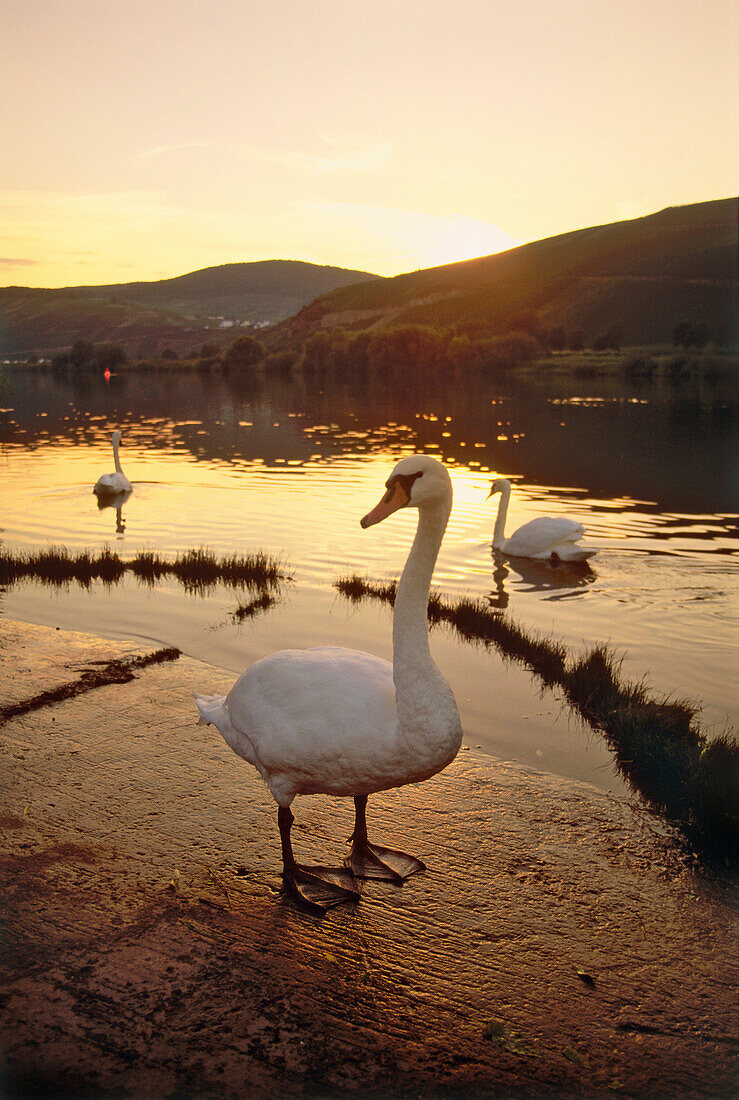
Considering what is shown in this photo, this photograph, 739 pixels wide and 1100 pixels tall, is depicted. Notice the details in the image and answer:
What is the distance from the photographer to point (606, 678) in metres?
8.88

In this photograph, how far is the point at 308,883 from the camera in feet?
16.4

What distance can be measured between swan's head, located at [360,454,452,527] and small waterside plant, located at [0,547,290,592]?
872 cm

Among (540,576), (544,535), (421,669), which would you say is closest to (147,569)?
(540,576)

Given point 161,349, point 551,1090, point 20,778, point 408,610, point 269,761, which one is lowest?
point 551,1090

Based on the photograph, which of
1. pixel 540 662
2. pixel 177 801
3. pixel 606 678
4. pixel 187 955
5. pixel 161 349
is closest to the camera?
pixel 187 955

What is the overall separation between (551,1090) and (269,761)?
86.3 inches

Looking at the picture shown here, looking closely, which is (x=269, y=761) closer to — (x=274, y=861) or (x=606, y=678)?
(x=274, y=861)

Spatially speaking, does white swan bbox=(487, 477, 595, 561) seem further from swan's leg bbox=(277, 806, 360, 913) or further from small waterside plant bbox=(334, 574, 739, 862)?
swan's leg bbox=(277, 806, 360, 913)

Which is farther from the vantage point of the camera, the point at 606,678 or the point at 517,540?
the point at 517,540

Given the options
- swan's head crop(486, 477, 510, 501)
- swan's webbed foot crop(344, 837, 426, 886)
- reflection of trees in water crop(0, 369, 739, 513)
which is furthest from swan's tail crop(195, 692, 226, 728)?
reflection of trees in water crop(0, 369, 739, 513)

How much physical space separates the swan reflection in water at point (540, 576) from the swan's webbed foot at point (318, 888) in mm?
8194

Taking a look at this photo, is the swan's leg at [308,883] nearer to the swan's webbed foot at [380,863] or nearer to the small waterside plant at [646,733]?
the swan's webbed foot at [380,863]

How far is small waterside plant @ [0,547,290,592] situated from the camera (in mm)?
13623

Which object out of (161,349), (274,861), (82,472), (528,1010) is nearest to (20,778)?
(274,861)
